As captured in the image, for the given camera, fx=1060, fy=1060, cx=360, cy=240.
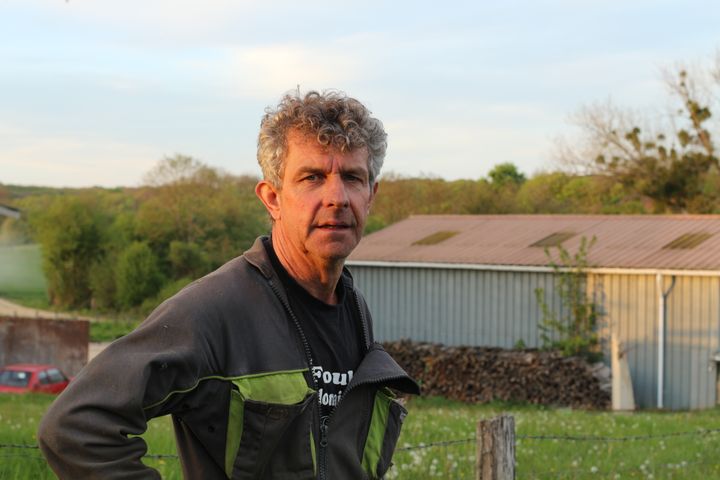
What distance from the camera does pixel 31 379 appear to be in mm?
24641

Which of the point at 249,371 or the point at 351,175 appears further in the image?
the point at 351,175

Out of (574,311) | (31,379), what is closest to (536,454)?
(31,379)

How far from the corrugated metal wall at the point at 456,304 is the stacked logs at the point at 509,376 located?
1.14 meters

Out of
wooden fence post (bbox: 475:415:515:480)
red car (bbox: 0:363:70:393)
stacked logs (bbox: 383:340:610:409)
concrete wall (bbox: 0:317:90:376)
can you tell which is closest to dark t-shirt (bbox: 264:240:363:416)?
wooden fence post (bbox: 475:415:515:480)

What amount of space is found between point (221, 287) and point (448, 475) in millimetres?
5538

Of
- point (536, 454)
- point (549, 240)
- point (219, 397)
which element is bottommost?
point (536, 454)

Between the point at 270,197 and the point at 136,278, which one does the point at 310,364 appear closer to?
the point at 270,197

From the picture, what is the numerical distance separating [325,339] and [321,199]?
0.44 metres

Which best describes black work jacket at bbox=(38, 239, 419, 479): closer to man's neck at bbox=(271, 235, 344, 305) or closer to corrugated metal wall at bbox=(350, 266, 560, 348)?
man's neck at bbox=(271, 235, 344, 305)

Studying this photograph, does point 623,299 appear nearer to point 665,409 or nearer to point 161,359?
point 665,409

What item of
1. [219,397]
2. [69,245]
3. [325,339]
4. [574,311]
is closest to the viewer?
[219,397]

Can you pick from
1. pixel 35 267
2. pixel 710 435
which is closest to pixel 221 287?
pixel 710 435

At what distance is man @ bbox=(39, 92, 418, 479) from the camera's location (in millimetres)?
2654

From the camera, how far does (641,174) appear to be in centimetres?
5303
